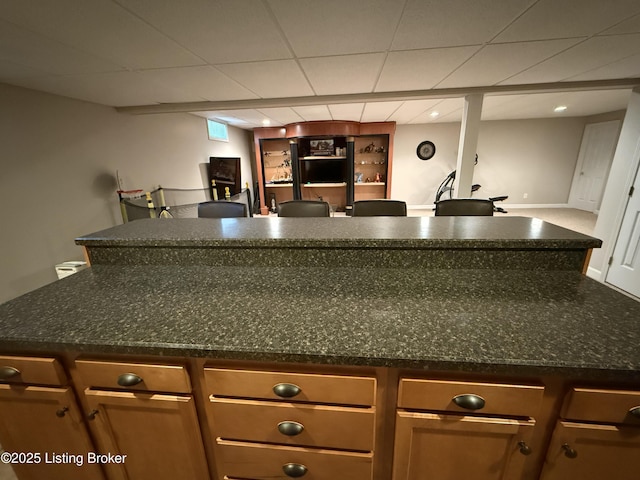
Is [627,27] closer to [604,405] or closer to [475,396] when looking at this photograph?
[604,405]

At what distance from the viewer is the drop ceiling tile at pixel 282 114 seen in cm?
421

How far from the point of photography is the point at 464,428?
694 millimetres

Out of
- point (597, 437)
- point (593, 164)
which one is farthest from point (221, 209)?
point (593, 164)

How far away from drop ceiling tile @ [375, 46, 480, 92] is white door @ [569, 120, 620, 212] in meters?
5.85

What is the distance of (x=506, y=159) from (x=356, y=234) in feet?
23.8

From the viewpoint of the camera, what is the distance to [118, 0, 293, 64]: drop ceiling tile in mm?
1273

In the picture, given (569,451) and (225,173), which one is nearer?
(569,451)

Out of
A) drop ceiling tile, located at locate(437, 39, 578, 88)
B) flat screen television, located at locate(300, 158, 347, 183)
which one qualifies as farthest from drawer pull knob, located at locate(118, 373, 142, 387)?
flat screen television, located at locate(300, 158, 347, 183)

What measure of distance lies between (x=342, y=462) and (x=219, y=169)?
17.6 ft

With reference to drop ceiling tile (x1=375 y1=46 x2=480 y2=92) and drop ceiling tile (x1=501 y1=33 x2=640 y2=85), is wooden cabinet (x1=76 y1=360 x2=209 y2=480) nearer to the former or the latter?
drop ceiling tile (x1=375 y1=46 x2=480 y2=92)

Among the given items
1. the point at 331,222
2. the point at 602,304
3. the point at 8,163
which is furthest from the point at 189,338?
the point at 8,163

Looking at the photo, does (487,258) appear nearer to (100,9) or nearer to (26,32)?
(100,9)

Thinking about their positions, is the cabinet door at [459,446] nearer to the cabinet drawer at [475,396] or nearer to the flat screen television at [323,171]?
the cabinet drawer at [475,396]

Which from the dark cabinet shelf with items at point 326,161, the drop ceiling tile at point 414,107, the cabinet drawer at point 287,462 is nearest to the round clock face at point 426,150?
the dark cabinet shelf with items at point 326,161
